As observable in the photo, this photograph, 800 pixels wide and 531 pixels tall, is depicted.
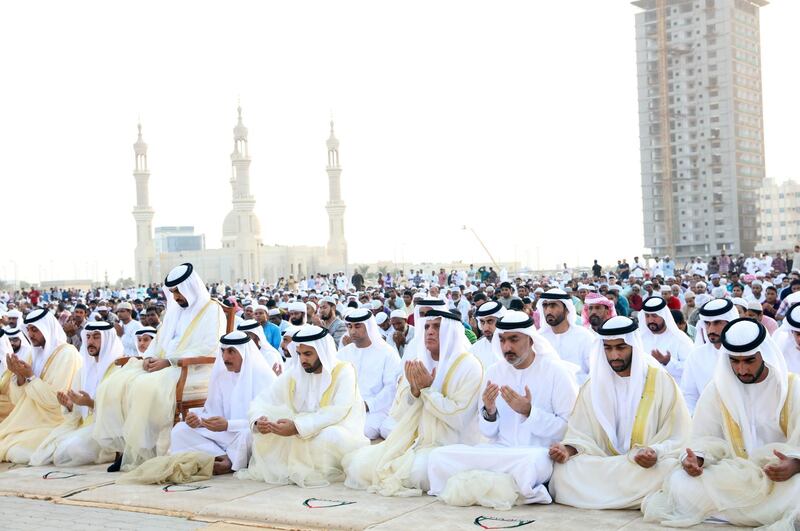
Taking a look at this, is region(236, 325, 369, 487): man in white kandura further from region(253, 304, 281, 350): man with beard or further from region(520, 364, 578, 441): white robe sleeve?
region(253, 304, 281, 350): man with beard

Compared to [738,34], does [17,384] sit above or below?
below

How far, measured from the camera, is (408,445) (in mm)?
5844

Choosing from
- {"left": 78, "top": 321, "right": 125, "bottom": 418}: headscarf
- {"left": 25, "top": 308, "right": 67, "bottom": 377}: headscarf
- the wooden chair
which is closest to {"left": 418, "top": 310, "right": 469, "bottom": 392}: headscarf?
the wooden chair

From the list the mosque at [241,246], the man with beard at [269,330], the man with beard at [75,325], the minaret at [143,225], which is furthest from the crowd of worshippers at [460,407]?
the minaret at [143,225]

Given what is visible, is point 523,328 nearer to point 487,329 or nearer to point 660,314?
point 487,329

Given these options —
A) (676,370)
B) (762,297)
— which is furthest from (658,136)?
(676,370)

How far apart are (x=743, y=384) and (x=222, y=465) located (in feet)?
11.0

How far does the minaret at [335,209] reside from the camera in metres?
65.1

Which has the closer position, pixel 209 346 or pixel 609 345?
pixel 609 345

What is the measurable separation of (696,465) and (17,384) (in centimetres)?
548

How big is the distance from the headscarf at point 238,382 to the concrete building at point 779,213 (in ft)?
203

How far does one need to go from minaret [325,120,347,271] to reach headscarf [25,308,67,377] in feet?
188

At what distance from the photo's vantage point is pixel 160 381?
6691 millimetres

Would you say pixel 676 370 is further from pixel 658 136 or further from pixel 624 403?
pixel 658 136
